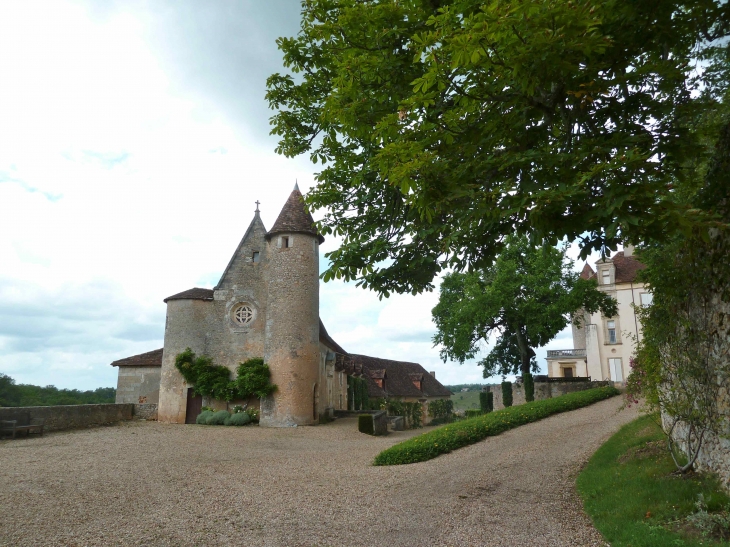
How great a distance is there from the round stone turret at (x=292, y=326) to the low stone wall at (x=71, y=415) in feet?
21.2

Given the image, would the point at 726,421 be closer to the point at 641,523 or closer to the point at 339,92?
the point at 641,523

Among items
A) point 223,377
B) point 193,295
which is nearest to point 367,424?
point 223,377

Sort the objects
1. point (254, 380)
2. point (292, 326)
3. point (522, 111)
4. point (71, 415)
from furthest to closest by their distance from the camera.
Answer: point (292, 326)
point (254, 380)
point (71, 415)
point (522, 111)

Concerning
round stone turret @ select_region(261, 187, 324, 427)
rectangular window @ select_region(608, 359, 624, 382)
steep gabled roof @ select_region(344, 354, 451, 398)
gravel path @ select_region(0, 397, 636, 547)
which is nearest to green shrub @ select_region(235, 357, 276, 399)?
round stone turret @ select_region(261, 187, 324, 427)

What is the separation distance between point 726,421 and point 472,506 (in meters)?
3.41

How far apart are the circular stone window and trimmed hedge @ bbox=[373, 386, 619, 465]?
1186 cm

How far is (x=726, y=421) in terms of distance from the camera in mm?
5809

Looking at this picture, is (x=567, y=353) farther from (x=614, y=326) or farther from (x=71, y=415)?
(x=71, y=415)

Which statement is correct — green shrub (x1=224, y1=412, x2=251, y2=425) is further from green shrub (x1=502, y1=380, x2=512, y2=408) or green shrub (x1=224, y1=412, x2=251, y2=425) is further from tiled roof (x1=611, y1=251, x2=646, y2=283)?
tiled roof (x1=611, y1=251, x2=646, y2=283)

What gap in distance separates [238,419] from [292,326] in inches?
179

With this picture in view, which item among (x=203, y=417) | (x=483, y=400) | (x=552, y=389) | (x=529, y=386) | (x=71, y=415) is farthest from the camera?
(x=483, y=400)

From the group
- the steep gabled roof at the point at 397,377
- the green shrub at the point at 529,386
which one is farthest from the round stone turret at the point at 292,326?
the green shrub at the point at 529,386

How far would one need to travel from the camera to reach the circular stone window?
76.8 ft

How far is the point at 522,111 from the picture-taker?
5.79 metres
